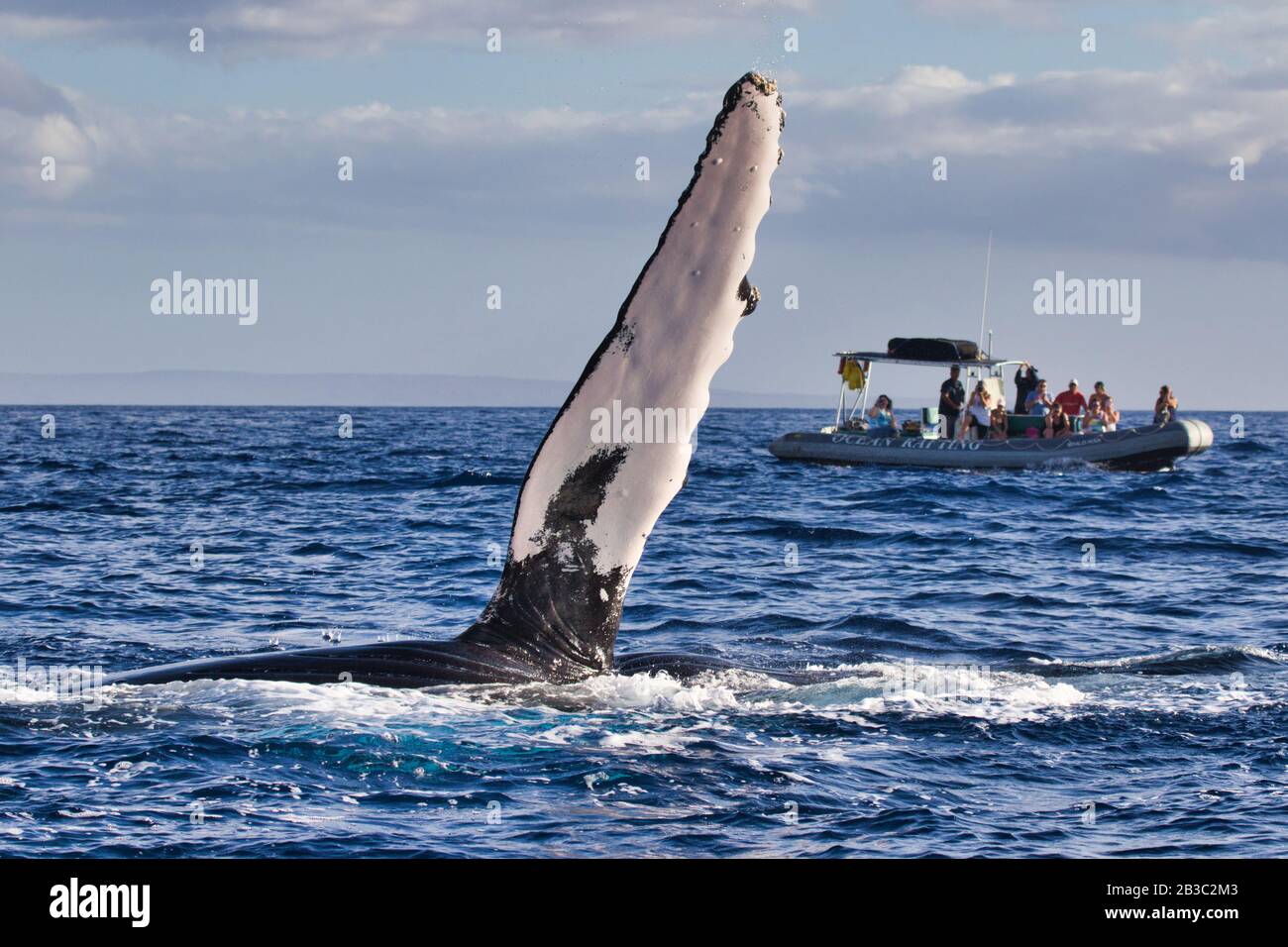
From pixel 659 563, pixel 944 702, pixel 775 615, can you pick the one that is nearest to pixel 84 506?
pixel 659 563

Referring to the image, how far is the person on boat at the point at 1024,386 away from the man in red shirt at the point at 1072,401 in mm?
1214

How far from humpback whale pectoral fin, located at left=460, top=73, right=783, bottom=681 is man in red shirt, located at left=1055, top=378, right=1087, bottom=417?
3070 cm

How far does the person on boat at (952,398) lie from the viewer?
36.2 m

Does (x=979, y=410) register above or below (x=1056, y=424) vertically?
above

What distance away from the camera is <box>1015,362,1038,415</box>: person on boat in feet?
122

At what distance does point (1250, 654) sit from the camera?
9836 millimetres

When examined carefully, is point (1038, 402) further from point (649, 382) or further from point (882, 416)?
point (649, 382)

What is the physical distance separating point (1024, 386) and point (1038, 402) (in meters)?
0.85

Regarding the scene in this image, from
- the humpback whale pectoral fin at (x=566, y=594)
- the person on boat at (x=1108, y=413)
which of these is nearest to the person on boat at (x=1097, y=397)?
the person on boat at (x=1108, y=413)
